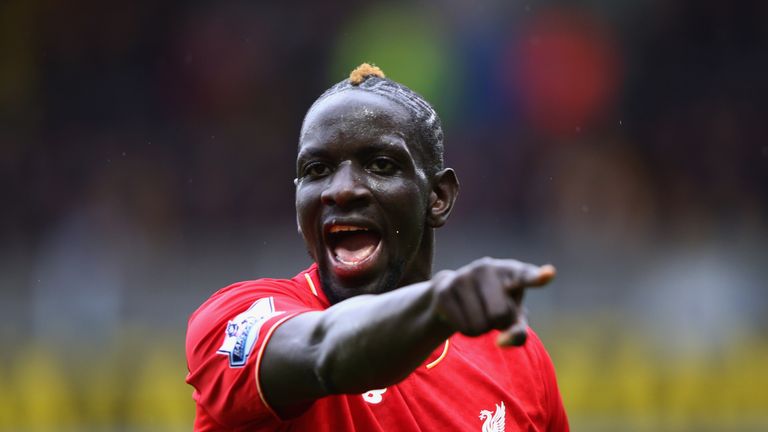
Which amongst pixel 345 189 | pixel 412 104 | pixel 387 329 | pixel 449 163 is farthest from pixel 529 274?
pixel 449 163

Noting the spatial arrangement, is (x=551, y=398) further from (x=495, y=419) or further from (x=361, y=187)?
(x=361, y=187)

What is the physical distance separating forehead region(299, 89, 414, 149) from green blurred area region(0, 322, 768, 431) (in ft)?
21.8

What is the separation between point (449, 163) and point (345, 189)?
840 centimetres

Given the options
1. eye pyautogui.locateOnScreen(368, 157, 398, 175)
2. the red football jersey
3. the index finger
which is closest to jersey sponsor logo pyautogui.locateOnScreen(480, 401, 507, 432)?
the red football jersey

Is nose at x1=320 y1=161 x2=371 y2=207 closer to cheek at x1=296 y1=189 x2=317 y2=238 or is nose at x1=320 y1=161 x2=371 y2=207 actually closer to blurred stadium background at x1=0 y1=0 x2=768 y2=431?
cheek at x1=296 y1=189 x2=317 y2=238

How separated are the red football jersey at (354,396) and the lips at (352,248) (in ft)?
0.47

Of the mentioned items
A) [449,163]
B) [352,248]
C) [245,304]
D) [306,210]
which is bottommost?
[245,304]

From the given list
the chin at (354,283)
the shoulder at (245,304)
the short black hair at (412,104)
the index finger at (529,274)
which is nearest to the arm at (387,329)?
the index finger at (529,274)

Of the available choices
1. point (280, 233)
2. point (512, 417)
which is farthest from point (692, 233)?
point (512, 417)

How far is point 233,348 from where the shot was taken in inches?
114

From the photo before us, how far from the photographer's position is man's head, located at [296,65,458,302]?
133 inches

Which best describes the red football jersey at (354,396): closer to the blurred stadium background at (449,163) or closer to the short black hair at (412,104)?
the short black hair at (412,104)

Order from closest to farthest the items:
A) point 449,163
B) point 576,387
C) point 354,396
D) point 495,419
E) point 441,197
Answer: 1. point 354,396
2. point 495,419
3. point 441,197
4. point 576,387
5. point 449,163

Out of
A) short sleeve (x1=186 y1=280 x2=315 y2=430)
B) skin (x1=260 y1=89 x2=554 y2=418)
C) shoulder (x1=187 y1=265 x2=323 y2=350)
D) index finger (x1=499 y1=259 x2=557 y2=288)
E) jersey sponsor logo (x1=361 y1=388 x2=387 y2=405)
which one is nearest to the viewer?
index finger (x1=499 y1=259 x2=557 y2=288)
